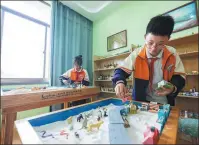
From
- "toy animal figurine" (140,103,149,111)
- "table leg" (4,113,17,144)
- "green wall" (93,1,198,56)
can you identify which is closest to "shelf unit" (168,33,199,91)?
"green wall" (93,1,198,56)

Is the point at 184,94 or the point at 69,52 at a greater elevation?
the point at 69,52

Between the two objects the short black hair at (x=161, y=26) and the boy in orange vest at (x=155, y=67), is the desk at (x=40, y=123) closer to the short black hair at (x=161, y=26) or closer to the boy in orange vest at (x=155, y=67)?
the boy in orange vest at (x=155, y=67)

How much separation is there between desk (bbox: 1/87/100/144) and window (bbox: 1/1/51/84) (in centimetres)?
112

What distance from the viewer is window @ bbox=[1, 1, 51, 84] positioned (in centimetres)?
194

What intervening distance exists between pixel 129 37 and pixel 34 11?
6.41 ft

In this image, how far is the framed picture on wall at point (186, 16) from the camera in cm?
162

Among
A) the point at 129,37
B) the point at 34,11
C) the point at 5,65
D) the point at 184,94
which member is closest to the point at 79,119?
the point at 184,94

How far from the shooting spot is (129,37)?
240 centimetres

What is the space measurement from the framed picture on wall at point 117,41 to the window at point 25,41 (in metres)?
1.36

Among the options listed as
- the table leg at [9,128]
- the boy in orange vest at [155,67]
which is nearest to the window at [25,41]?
the table leg at [9,128]

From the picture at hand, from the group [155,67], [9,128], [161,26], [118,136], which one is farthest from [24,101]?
[161,26]

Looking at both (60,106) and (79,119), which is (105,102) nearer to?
(79,119)

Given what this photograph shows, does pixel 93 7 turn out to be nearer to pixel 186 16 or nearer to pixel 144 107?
pixel 186 16

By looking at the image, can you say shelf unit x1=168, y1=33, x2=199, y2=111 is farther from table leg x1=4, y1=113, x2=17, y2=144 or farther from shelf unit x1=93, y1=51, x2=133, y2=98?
table leg x1=4, y1=113, x2=17, y2=144
